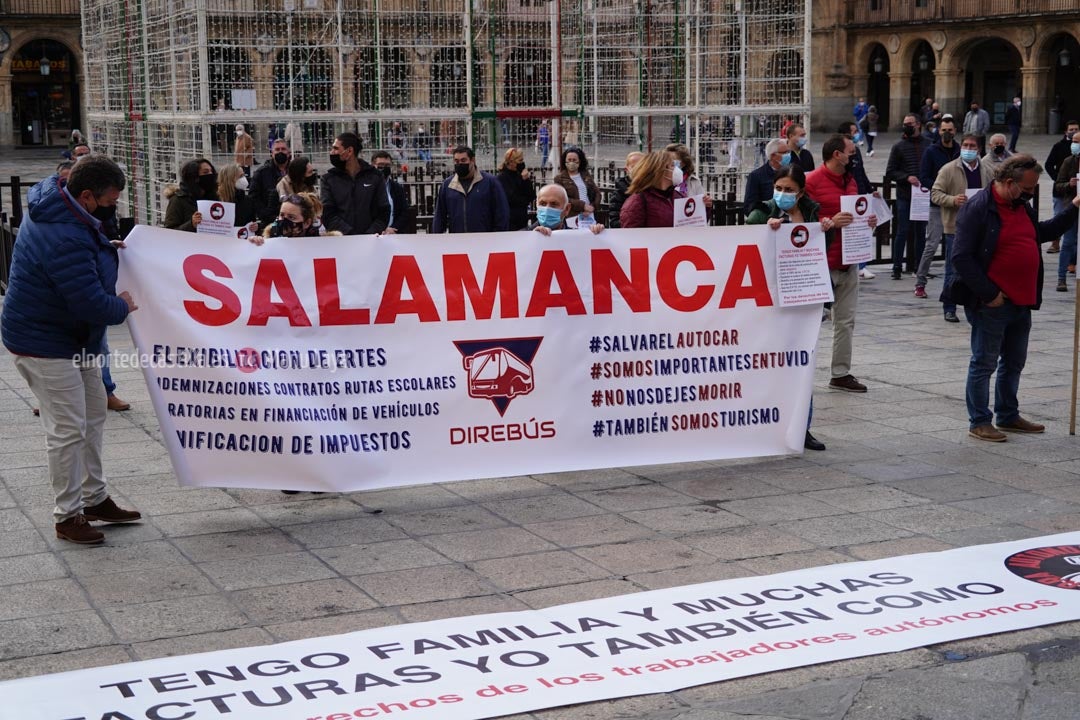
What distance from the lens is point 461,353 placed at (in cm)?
759

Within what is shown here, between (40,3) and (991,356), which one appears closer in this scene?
(991,356)

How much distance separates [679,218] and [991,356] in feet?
7.38

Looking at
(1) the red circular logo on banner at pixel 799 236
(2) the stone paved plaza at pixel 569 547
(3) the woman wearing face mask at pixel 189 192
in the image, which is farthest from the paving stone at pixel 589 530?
(3) the woman wearing face mask at pixel 189 192

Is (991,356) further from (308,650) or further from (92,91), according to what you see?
(92,91)

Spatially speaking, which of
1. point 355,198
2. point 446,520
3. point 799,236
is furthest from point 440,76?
point 446,520

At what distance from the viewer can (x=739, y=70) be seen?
17297 millimetres

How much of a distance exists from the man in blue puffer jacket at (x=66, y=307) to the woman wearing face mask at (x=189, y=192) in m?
4.35

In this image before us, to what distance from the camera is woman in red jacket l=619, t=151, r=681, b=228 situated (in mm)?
8953

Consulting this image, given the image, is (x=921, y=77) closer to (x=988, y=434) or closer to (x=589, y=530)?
(x=988, y=434)

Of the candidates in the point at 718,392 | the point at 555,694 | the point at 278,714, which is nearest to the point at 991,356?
the point at 718,392

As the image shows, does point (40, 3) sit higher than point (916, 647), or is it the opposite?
point (40, 3)

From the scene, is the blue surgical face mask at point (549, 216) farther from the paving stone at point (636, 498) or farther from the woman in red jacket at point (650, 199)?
the paving stone at point (636, 498)

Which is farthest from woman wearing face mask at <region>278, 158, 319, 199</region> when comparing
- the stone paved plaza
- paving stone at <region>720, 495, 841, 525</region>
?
paving stone at <region>720, 495, 841, 525</region>

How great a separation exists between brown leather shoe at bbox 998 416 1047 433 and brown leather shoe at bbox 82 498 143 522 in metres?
5.34
